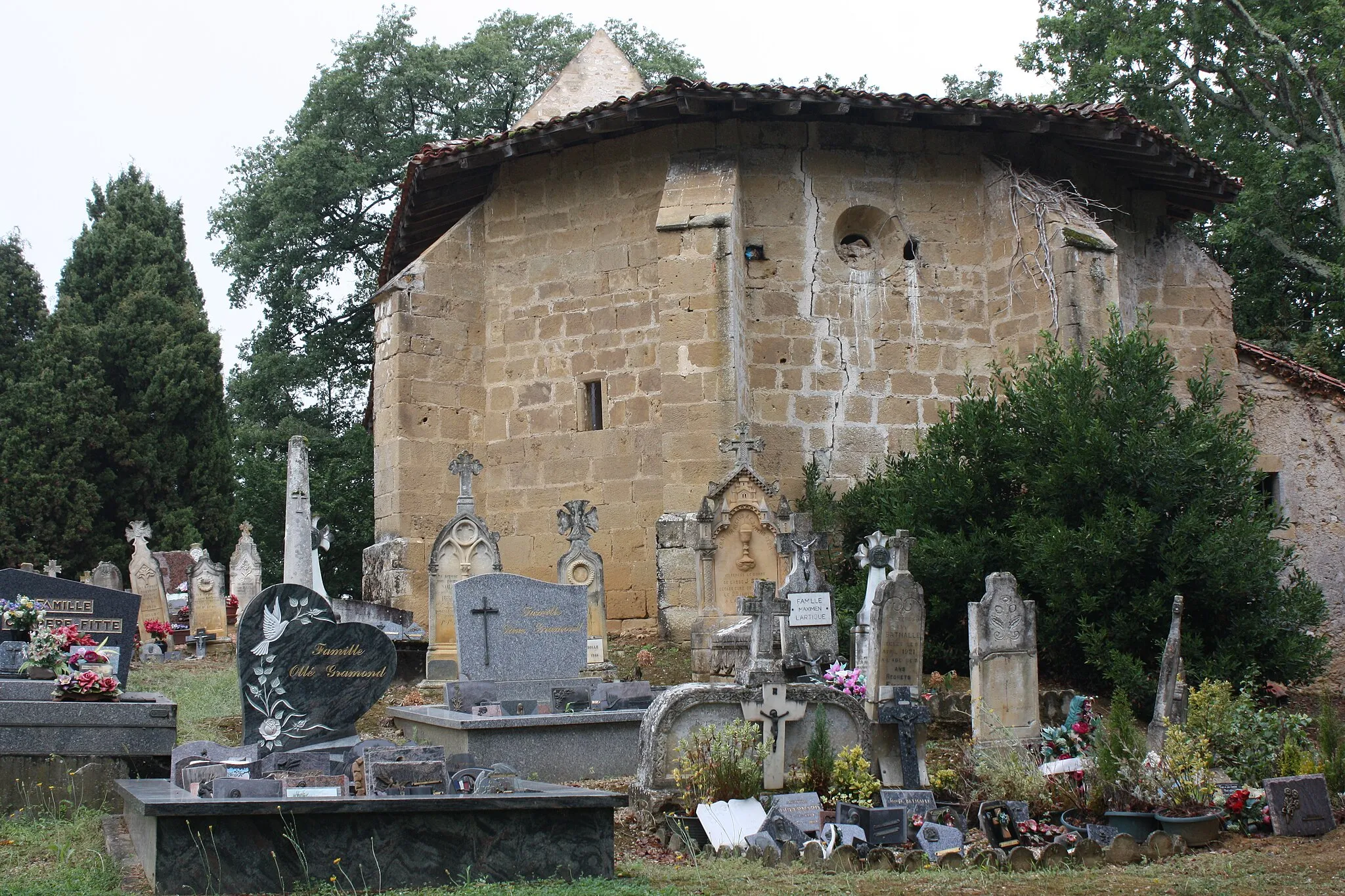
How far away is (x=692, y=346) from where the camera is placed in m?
14.6

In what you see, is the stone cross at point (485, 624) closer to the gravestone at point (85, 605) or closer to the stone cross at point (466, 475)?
the gravestone at point (85, 605)

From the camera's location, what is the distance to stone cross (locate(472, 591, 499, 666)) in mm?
10953

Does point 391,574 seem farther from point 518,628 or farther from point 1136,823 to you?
point 1136,823

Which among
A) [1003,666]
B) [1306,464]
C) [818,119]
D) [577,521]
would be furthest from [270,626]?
[1306,464]

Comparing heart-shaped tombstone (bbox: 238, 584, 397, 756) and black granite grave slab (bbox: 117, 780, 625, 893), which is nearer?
black granite grave slab (bbox: 117, 780, 625, 893)

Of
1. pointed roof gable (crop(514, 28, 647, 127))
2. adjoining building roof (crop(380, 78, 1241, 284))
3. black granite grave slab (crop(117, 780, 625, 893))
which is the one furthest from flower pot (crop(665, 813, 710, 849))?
pointed roof gable (crop(514, 28, 647, 127))

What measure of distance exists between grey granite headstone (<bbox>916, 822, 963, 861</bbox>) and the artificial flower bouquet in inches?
194

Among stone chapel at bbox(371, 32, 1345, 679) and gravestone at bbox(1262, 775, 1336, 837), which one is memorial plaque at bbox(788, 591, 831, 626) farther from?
gravestone at bbox(1262, 775, 1336, 837)

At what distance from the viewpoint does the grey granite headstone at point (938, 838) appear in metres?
7.31

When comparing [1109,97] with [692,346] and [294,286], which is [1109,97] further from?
[294,286]

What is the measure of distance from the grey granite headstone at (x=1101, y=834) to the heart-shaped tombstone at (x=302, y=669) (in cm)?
413

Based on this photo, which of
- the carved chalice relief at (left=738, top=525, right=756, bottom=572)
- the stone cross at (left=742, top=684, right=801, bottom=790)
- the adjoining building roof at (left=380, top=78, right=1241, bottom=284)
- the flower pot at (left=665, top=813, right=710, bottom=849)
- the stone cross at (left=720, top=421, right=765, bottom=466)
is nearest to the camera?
the flower pot at (left=665, top=813, right=710, bottom=849)

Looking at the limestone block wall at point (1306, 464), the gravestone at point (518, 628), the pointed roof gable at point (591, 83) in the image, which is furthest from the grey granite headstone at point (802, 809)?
the pointed roof gable at point (591, 83)

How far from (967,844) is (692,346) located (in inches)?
313
